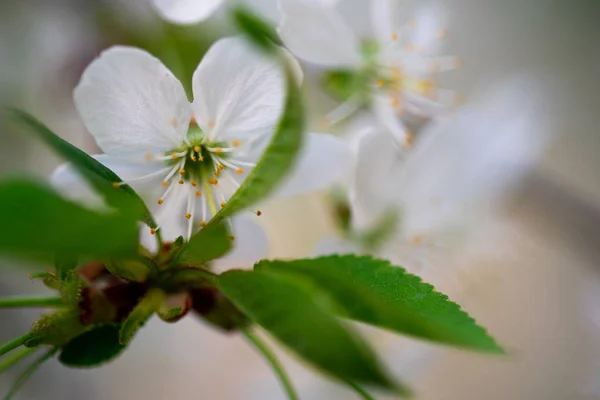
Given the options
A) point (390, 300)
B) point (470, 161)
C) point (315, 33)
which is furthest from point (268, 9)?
point (390, 300)

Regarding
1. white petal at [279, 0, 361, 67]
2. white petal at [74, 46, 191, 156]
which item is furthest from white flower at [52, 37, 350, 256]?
white petal at [279, 0, 361, 67]

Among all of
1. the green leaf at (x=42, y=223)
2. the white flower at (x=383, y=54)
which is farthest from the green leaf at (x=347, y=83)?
the green leaf at (x=42, y=223)

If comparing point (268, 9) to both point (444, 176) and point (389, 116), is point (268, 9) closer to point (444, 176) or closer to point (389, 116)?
point (389, 116)

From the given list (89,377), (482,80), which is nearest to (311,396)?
(89,377)

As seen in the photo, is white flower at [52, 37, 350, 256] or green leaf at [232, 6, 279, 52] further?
white flower at [52, 37, 350, 256]

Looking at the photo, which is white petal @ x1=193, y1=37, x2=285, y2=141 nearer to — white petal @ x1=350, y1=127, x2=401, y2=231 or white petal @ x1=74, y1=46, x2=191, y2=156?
white petal @ x1=74, y1=46, x2=191, y2=156

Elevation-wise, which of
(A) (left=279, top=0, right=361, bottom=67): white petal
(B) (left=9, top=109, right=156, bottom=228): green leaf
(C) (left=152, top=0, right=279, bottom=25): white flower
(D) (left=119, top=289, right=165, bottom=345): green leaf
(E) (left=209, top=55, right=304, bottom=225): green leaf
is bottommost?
(D) (left=119, top=289, right=165, bottom=345): green leaf
